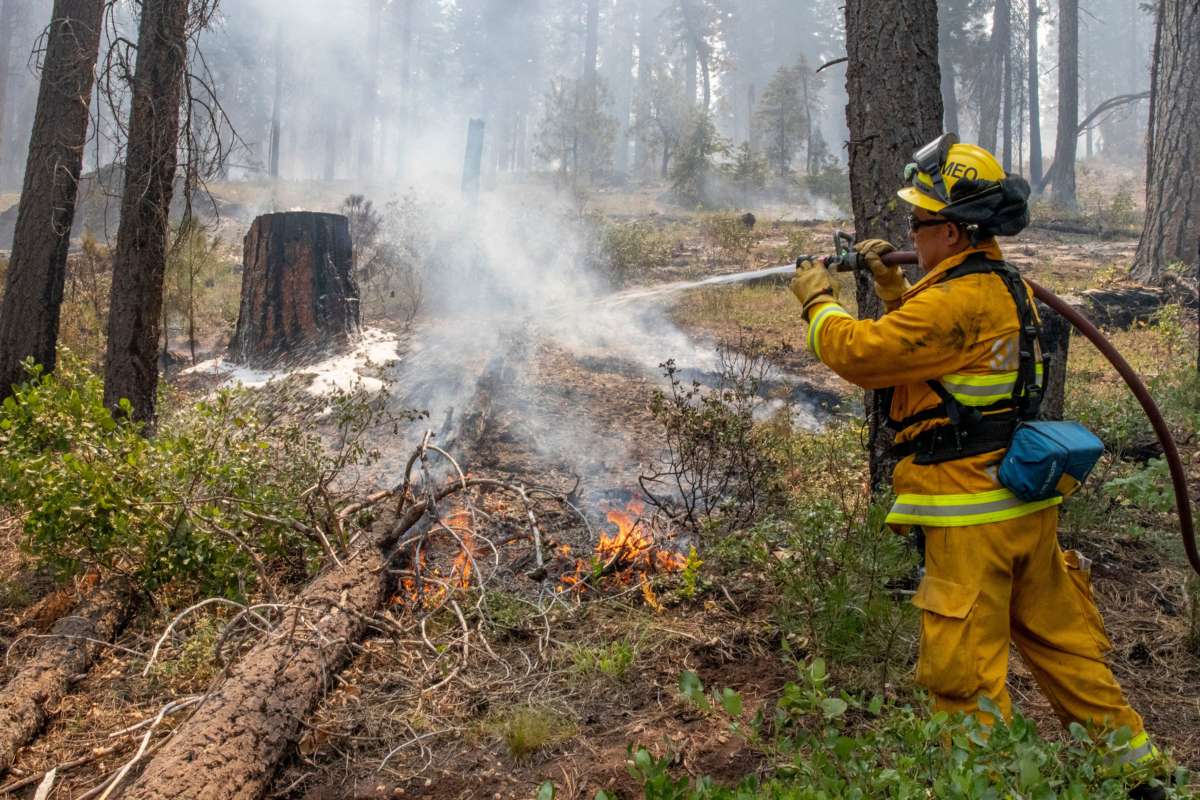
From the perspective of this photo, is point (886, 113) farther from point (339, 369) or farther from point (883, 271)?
point (339, 369)

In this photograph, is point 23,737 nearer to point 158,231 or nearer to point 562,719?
point 562,719

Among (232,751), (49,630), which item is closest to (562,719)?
(232,751)

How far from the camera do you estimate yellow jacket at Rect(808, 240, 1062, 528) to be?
7.75 ft

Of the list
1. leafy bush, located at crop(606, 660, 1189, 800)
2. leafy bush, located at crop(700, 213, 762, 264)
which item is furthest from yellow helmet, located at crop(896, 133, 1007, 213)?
leafy bush, located at crop(700, 213, 762, 264)

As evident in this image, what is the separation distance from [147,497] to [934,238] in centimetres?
410

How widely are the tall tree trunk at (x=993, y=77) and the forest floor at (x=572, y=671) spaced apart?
95.9 feet

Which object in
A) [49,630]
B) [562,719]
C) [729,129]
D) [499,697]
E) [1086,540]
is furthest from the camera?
[729,129]

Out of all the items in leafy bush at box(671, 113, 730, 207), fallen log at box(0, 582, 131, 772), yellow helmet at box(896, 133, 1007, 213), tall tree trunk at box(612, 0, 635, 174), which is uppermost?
tall tree trunk at box(612, 0, 635, 174)

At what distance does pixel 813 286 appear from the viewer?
272 centimetres

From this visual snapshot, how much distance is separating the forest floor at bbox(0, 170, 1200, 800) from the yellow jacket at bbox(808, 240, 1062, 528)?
73cm

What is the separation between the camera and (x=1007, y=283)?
246 centimetres

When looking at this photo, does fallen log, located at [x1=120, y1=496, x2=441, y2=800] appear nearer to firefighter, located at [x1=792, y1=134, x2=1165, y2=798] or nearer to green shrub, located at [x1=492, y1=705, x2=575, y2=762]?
green shrub, located at [x1=492, y1=705, x2=575, y2=762]

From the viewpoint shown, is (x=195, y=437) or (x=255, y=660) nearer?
(x=255, y=660)

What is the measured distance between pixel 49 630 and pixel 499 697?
2.57 metres
